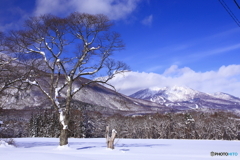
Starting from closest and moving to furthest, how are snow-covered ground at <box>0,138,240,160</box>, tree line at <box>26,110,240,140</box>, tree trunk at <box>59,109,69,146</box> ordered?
snow-covered ground at <box>0,138,240,160</box>, tree trunk at <box>59,109,69,146</box>, tree line at <box>26,110,240,140</box>

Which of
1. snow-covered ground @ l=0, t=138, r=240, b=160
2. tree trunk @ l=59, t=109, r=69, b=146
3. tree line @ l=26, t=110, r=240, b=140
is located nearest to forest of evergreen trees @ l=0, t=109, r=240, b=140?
tree line @ l=26, t=110, r=240, b=140

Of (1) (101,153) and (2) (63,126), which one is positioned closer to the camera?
(1) (101,153)

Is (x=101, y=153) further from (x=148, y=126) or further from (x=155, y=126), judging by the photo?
(x=148, y=126)

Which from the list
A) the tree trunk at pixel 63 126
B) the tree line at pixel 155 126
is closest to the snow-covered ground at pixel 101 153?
the tree trunk at pixel 63 126

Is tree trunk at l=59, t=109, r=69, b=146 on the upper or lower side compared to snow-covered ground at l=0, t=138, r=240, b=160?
upper

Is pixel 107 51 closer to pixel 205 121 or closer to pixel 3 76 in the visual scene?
pixel 3 76

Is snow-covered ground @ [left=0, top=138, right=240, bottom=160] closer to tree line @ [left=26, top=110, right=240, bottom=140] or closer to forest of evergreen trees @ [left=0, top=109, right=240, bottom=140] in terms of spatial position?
forest of evergreen trees @ [left=0, top=109, right=240, bottom=140]

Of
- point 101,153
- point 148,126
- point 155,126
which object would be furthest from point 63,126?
point 148,126

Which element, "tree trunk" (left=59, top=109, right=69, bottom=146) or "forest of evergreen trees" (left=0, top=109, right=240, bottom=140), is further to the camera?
"forest of evergreen trees" (left=0, top=109, right=240, bottom=140)

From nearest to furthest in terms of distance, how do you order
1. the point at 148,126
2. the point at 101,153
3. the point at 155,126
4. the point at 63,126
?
the point at 101,153
the point at 63,126
the point at 155,126
the point at 148,126

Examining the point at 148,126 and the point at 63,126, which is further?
the point at 148,126

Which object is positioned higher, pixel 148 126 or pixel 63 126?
pixel 63 126

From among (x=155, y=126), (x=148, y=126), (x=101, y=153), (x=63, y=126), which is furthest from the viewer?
(x=148, y=126)

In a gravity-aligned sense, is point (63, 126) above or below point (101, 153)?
above
